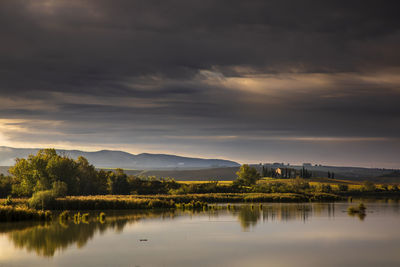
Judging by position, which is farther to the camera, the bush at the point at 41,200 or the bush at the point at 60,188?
the bush at the point at 60,188

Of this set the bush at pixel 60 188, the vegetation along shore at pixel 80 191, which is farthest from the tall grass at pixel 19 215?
the bush at pixel 60 188

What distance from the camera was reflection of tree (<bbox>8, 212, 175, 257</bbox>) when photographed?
3020cm

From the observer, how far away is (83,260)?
1019 inches

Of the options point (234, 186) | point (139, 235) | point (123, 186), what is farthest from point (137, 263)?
point (234, 186)

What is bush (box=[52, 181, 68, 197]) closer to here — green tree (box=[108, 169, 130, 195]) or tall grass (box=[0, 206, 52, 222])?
green tree (box=[108, 169, 130, 195])

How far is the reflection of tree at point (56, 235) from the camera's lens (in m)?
30.2

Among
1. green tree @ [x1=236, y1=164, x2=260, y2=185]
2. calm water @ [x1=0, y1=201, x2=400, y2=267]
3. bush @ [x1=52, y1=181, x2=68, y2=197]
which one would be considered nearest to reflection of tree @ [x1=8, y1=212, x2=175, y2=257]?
calm water @ [x1=0, y1=201, x2=400, y2=267]

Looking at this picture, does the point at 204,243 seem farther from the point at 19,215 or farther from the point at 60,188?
the point at 60,188

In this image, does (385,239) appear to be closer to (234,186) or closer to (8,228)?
(8,228)

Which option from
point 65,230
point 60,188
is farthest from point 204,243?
point 60,188

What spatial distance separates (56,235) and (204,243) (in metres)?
10.7

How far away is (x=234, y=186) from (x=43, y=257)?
92.8 meters

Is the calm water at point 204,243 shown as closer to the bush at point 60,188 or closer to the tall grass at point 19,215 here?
the tall grass at point 19,215

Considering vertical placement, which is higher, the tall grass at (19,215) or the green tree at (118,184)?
the green tree at (118,184)
